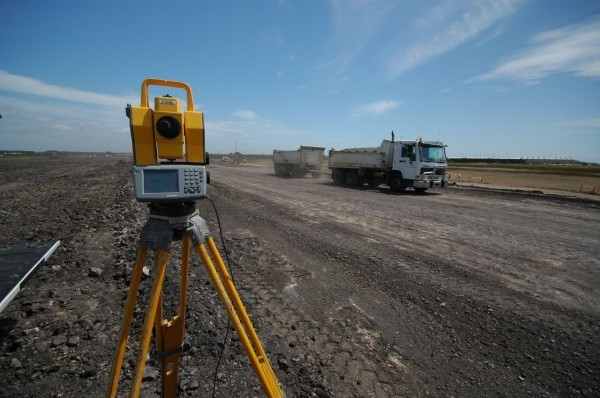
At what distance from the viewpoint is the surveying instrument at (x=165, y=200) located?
1635mm

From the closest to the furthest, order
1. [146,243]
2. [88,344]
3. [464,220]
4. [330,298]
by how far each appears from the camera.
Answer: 1. [146,243]
2. [88,344]
3. [330,298]
4. [464,220]

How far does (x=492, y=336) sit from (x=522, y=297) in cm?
148

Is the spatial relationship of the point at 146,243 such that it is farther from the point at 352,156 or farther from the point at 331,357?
the point at 352,156

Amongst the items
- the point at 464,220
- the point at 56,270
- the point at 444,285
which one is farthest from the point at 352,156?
the point at 56,270

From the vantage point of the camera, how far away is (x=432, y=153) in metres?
17.9

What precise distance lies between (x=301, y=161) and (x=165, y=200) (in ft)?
90.3

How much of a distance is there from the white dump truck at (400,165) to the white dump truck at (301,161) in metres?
7.36

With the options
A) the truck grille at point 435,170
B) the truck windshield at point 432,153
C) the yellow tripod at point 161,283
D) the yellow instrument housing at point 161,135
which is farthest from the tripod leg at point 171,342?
the truck windshield at point 432,153

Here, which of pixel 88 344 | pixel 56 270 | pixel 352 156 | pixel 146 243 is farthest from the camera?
pixel 352 156

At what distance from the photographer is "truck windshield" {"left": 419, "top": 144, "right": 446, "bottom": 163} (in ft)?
57.9

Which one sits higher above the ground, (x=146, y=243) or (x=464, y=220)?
(x=146, y=243)

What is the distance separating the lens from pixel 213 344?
3143mm

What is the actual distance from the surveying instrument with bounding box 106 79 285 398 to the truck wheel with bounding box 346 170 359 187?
2010cm

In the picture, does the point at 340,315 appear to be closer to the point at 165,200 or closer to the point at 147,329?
the point at 147,329
